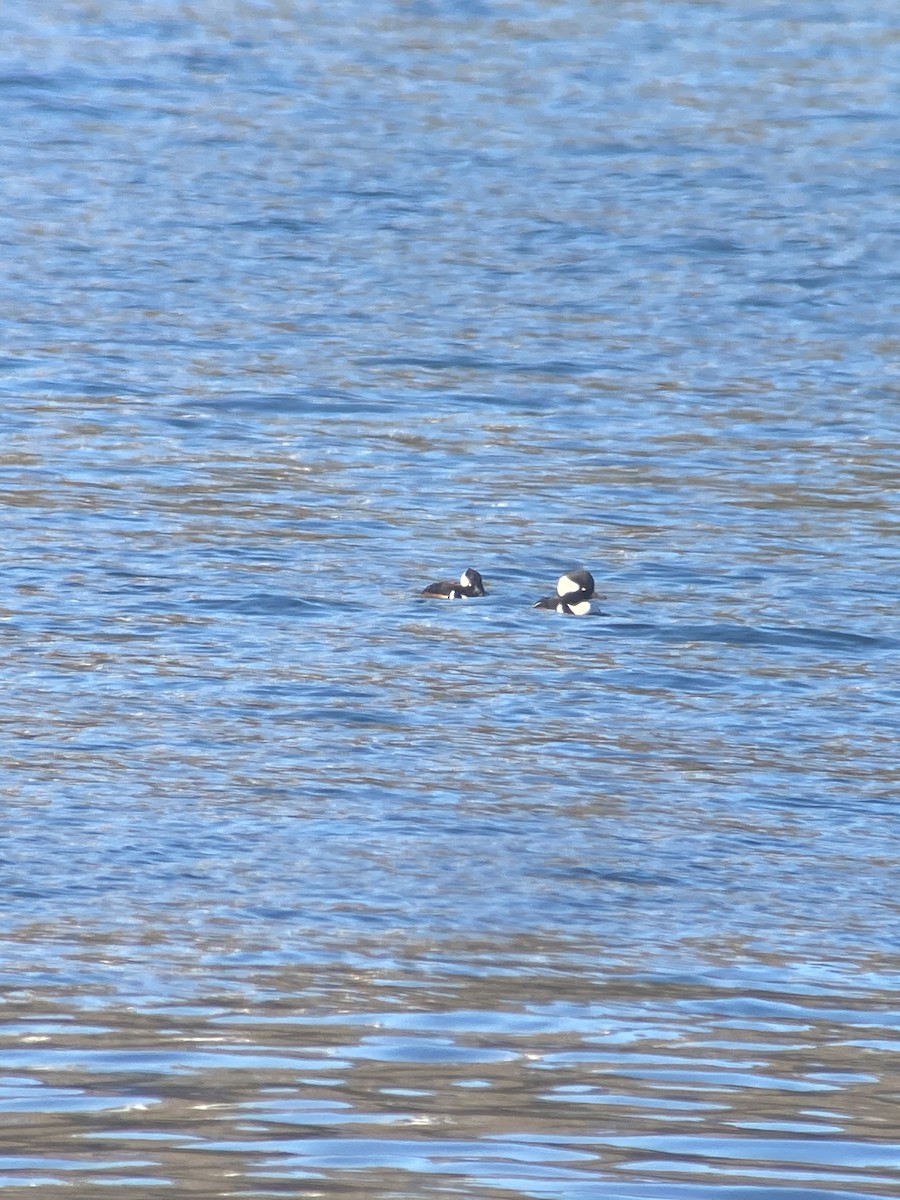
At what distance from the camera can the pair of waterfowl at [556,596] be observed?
13.0 metres

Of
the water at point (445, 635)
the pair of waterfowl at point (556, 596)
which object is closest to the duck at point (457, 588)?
the pair of waterfowl at point (556, 596)

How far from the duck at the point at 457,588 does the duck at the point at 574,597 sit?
0.41 metres

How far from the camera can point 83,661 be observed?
37.5ft

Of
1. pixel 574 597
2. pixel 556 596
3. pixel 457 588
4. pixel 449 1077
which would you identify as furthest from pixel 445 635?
pixel 449 1077

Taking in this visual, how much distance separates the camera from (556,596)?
1345 cm

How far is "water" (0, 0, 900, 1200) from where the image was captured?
21.4ft

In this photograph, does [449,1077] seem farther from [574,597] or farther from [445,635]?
[574,597]

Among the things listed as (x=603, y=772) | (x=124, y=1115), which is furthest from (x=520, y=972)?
(x=603, y=772)

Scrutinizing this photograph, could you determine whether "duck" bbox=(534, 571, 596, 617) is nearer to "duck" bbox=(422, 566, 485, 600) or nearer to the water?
the water

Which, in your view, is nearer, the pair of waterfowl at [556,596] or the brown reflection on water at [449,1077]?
the brown reflection on water at [449,1077]

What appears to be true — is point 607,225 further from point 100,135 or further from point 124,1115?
point 124,1115

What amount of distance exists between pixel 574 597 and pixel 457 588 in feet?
2.10

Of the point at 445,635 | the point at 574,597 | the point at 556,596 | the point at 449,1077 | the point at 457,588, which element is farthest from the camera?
the point at 556,596

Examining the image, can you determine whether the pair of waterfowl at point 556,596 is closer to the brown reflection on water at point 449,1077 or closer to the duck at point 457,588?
the duck at point 457,588
